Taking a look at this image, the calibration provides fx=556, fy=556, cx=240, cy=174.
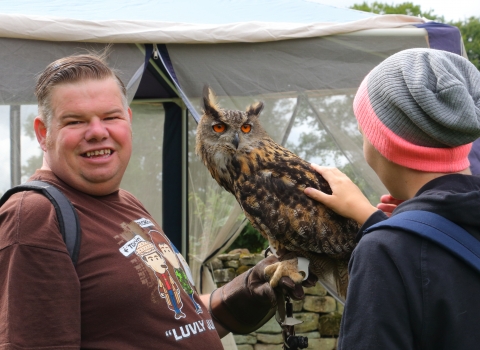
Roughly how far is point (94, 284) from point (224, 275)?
404 cm

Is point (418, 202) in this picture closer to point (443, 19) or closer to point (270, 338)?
point (270, 338)

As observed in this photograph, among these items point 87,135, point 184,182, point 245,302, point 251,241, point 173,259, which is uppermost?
point 87,135

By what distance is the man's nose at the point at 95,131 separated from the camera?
4.50ft

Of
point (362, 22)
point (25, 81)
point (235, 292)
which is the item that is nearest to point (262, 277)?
point (235, 292)

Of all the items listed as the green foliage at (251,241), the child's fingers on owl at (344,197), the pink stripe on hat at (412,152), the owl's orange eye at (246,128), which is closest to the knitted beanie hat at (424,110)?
the pink stripe on hat at (412,152)

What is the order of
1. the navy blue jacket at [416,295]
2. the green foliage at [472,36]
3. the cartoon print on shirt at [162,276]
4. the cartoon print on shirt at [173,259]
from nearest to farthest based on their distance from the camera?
the navy blue jacket at [416,295] → the cartoon print on shirt at [162,276] → the cartoon print on shirt at [173,259] → the green foliage at [472,36]

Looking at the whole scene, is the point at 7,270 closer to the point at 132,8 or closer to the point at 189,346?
the point at 189,346

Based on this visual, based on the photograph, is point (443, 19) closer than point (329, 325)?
No

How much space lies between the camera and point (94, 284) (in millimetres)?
1213

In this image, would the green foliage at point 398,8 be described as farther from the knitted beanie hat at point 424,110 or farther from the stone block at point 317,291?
the knitted beanie hat at point 424,110

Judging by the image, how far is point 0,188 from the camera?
2996 mm

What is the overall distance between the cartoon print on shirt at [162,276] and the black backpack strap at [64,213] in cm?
16

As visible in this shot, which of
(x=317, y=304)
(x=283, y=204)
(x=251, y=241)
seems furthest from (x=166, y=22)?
(x=251, y=241)

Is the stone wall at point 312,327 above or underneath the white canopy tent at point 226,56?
underneath
